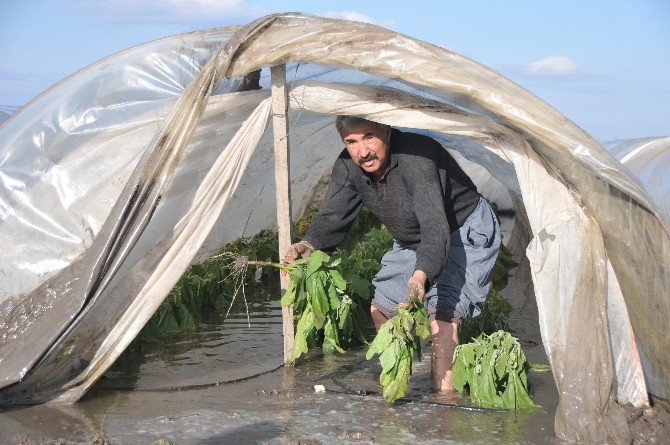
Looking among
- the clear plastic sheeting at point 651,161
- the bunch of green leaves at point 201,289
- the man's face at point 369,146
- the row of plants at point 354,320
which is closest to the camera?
the row of plants at point 354,320

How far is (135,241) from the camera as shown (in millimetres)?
4902

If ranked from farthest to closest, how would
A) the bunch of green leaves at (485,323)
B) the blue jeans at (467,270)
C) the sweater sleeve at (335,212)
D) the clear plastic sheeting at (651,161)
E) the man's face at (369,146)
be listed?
the bunch of green leaves at (485,323) → the clear plastic sheeting at (651,161) → the sweater sleeve at (335,212) → the blue jeans at (467,270) → the man's face at (369,146)

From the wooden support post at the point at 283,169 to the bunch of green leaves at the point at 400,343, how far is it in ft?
3.54

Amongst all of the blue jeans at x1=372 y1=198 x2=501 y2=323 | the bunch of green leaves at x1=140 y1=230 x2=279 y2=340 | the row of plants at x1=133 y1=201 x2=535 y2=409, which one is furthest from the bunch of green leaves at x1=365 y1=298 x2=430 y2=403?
the bunch of green leaves at x1=140 y1=230 x2=279 y2=340

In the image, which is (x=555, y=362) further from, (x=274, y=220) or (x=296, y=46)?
(x=274, y=220)

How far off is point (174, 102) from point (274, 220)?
107 inches

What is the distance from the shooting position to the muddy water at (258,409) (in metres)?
4.38

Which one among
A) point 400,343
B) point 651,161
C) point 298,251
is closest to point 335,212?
point 298,251

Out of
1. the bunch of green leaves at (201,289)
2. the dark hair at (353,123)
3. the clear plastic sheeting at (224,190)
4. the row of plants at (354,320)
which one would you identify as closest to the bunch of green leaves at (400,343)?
the row of plants at (354,320)

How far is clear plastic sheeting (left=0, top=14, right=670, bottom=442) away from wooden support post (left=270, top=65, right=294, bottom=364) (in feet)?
0.24

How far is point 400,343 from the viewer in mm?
4602

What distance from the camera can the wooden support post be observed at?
532cm

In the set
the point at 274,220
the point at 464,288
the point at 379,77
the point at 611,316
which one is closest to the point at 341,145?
the point at 274,220

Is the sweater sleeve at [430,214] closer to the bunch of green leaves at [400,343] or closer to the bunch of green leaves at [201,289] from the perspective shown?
the bunch of green leaves at [400,343]
